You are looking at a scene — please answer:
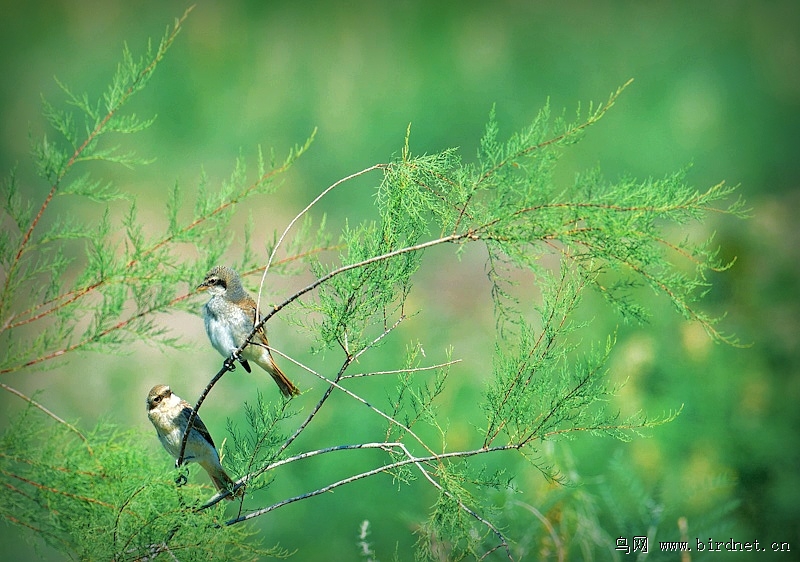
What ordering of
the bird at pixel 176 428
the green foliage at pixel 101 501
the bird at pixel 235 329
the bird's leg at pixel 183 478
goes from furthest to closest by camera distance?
Answer: the bird at pixel 235 329 → the bird at pixel 176 428 → the bird's leg at pixel 183 478 → the green foliage at pixel 101 501

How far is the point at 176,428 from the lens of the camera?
2.20 m

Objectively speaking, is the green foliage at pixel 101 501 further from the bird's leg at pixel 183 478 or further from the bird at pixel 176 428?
the bird at pixel 176 428

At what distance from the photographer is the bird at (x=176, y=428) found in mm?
2008

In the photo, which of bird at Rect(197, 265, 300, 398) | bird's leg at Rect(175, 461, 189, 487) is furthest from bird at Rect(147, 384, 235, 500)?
bird's leg at Rect(175, 461, 189, 487)

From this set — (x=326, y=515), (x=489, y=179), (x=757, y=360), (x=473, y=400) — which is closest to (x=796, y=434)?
(x=757, y=360)

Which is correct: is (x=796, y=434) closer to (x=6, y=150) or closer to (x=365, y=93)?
(x=365, y=93)

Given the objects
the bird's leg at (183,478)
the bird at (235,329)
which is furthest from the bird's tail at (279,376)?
the bird's leg at (183,478)

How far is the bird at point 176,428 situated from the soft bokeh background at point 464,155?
91cm

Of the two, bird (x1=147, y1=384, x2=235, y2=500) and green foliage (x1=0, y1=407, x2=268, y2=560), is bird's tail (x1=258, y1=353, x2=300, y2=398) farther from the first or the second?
green foliage (x1=0, y1=407, x2=268, y2=560)

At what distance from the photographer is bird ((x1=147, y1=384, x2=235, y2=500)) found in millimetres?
2008

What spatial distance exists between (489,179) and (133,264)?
2.29 ft

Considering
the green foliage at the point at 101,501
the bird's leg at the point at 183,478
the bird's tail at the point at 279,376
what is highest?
the bird's tail at the point at 279,376

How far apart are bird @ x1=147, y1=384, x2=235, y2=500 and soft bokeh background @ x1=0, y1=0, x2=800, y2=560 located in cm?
91

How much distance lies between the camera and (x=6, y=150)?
377cm
